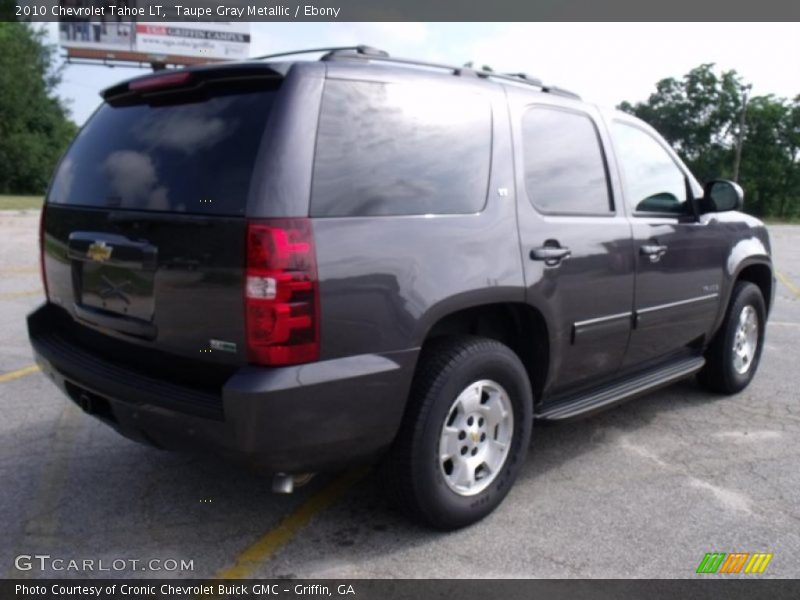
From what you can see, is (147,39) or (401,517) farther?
(147,39)

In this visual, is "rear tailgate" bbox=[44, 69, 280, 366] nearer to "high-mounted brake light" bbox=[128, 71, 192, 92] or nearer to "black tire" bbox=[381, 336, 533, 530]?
"high-mounted brake light" bbox=[128, 71, 192, 92]

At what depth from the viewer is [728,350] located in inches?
199

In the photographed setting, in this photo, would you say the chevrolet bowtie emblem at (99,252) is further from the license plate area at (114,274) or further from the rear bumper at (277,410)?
the rear bumper at (277,410)

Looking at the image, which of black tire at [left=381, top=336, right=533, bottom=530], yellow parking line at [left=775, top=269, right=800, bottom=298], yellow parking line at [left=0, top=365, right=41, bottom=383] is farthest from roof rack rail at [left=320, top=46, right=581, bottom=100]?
yellow parking line at [left=775, top=269, right=800, bottom=298]

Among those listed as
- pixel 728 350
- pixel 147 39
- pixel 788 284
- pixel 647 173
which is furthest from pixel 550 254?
pixel 147 39

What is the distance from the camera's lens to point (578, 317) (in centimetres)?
359

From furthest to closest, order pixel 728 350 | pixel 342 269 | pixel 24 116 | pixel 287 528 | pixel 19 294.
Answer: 1. pixel 24 116
2. pixel 19 294
3. pixel 728 350
4. pixel 287 528
5. pixel 342 269

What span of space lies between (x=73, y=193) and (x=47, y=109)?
2192 inches

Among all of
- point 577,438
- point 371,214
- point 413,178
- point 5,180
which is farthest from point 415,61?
point 5,180

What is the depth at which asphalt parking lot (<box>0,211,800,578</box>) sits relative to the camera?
9.63ft

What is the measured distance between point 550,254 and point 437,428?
3.28 feet

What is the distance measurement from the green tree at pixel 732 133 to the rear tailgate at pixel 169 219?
182ft

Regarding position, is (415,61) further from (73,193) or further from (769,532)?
(769,532)

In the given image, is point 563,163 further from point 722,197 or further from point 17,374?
point 17,374
